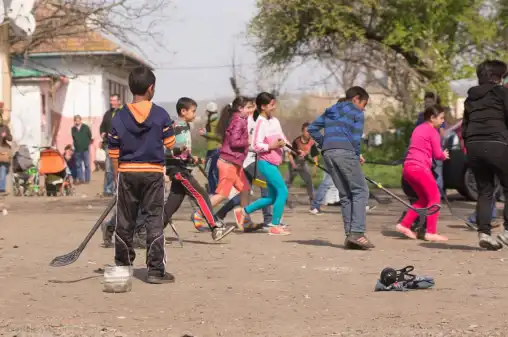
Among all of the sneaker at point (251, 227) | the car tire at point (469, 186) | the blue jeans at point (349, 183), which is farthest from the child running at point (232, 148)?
the car tire at point (469, 186)

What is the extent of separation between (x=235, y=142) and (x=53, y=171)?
981 centimetres

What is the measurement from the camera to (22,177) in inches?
867

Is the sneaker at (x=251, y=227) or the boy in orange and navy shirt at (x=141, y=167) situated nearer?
the boy in orange and navy shirt at (x=141, y=167)

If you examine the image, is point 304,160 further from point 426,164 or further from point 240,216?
point 426,164

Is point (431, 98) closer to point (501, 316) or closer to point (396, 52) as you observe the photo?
point (501, 316)

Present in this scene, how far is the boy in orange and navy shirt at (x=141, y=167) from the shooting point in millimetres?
8109

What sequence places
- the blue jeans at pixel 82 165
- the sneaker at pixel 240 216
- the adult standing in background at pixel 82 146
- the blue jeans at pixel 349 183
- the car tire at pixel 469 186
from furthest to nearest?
the blue jeans at pixel 82 165 → the adult standing in background at pixel 82 146 → the car tire at pixel 469 186 → the sneaker at pixel 240 216 → the blue jeans at pixel 349 183

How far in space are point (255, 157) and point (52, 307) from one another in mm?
6247

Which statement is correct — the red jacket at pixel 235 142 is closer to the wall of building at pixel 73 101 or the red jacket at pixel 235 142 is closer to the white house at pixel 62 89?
the white house at pixel 62 89

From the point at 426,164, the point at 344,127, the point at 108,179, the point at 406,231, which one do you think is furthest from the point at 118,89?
the point at 344,127

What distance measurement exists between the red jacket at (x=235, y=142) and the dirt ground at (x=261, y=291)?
93cm

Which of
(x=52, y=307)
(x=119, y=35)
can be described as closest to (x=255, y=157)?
(x=52, y=307)

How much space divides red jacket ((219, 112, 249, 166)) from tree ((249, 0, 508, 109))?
1921cm

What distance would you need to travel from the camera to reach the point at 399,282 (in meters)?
7.77
